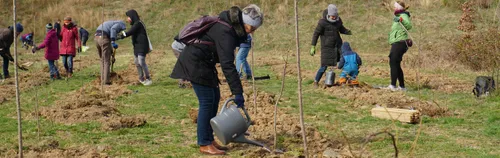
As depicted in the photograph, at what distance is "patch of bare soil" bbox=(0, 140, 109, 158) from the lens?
6.04m

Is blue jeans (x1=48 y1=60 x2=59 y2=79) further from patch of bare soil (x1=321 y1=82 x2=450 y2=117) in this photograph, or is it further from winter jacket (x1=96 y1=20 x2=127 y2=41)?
patch of bare soil (x1=321 y1=82 x2=450 y2=117)

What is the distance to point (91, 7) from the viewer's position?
31.0 m

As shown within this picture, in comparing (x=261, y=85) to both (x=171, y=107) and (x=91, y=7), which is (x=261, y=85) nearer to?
(x=171, y=107)

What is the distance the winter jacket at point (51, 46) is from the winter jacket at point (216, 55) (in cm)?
815

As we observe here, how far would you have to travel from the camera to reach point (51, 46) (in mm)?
13484

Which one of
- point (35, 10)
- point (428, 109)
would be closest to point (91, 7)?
point (35, 10)

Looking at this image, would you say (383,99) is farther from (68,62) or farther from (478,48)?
(68,62)

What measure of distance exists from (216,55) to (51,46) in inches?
333

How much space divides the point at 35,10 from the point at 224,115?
27280 millimetres

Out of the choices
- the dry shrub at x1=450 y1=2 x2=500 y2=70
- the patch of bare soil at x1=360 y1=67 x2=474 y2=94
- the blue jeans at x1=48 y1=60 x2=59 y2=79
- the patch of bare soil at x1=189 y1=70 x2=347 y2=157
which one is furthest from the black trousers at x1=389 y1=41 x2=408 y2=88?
the blue jeans at x1=48 y1=60 x2=59 y2=79

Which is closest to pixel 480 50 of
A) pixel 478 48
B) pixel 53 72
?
pixel 478 48

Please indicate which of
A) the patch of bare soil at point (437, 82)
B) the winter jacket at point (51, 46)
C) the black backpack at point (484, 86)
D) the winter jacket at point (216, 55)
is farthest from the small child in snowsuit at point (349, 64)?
the winter jacket at point (51, 46)

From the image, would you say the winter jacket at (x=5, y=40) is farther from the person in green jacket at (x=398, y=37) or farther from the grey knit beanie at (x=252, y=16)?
the grey knit beanie at (x=252, y=16)

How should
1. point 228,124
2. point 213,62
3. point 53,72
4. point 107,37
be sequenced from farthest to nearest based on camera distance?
point 53,72, point 107,37, point 213,62, point 228,124
